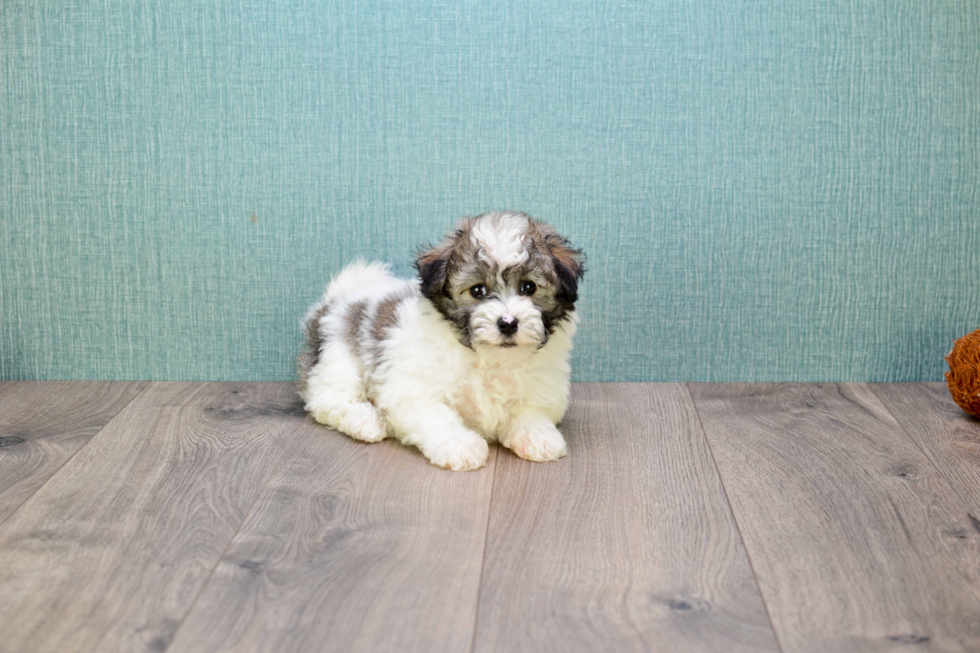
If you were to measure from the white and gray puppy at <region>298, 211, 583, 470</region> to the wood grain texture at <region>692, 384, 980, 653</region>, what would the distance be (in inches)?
19.2

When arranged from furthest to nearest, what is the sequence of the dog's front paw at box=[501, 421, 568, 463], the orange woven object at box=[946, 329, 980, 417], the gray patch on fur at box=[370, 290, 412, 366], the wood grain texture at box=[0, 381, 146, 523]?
the orange woven object at box=[946, 329, 980, 417], the gray patch on fur at box=[370, 290, 412, 366], the dog's front paw at box=[501, 421, 568, 463], the wood grain texture at box=[0, 381, 146, 523]

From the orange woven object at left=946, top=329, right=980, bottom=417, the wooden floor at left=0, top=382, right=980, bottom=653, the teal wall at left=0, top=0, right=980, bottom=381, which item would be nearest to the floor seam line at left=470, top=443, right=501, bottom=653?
the wooden floor at left=0, top=382, right=980, bottom=653

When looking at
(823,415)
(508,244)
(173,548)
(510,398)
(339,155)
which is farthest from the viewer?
(339,155)

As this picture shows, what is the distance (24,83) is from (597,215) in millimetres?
1716

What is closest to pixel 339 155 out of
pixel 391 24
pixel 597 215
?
pixel 391 24

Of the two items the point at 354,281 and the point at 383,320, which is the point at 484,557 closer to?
the point at 383,320

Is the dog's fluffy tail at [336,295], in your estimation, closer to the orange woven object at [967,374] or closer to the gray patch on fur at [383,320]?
the gray patch on fur at [383,320]

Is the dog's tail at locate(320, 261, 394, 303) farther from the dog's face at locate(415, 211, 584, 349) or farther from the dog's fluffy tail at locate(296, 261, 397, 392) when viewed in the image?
the dog's face at locate(415, 211, 584, 349)

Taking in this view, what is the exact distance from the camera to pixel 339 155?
2592 millimetres

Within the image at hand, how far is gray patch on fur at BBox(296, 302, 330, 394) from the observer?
94.7 inches

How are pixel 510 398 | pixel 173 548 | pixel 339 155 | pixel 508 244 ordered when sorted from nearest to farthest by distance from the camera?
1. pixel 173 548
2. pixel 508 244
3. pixel 510 398
4. pixel 339 155

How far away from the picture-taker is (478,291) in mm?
2023

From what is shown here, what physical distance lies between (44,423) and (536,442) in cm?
132

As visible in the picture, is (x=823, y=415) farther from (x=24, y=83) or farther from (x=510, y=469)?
(x=24, y=83)
